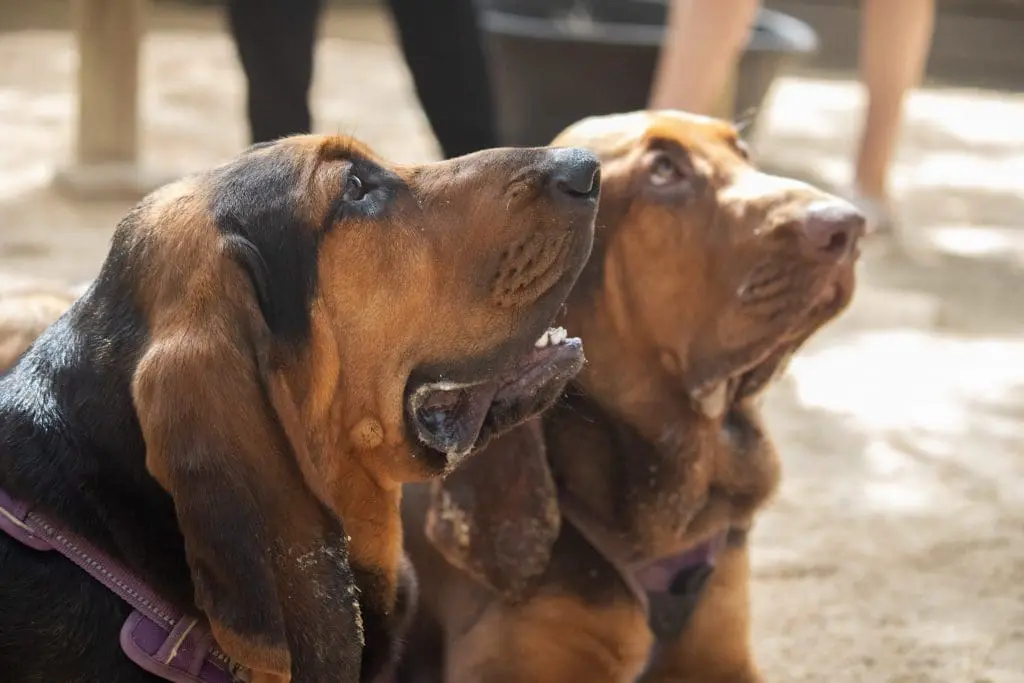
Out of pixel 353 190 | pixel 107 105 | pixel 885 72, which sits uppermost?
pixel 353 190

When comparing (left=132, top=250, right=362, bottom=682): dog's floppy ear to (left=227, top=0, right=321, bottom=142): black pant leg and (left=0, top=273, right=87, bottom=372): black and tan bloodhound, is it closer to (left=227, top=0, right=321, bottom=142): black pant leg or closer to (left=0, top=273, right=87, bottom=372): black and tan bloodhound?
(left=0, top=273, right=87, bottom=372): black and tan bloodhound

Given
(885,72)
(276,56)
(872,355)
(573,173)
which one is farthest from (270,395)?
(885,72)

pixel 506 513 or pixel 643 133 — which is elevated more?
pixel 643 133

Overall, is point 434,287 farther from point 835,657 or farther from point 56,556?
point 835,657

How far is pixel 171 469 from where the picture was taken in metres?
1.49

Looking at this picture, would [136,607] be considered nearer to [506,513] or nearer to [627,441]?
[506,513]

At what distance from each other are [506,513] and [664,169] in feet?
2.30

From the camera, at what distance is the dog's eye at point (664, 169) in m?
2.28

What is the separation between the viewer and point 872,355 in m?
4.23

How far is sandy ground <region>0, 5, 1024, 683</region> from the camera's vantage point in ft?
9.11

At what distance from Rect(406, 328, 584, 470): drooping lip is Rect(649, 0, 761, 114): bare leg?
2416 mm

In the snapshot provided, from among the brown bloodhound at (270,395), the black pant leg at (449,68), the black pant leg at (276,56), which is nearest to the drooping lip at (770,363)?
the brown bloodhound at (270,395)

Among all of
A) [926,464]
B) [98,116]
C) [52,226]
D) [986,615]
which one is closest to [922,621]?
[986,615]

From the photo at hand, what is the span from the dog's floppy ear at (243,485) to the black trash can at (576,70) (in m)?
3.24
